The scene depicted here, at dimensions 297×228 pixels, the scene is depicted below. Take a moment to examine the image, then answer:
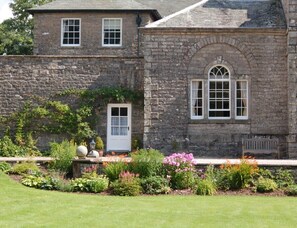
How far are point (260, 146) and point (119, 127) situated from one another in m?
6.32

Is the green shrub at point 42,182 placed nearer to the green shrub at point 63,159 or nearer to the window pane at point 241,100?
the green shrub at point 63,159

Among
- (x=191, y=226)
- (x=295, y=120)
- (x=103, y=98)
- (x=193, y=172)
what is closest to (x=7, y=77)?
(x=103, y=98)

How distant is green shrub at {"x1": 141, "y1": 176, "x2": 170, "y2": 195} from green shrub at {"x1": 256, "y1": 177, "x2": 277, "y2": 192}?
2.66 meters

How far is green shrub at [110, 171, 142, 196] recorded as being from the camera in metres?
13.2

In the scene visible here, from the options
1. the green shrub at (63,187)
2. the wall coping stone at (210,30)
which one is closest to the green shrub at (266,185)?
the green shrub at (63,187)

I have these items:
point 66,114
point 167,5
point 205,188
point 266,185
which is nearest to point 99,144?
point 66,114

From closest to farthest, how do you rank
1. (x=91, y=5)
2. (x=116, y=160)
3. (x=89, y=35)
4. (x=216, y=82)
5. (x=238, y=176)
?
(x=238, y=176) → (x=116, y=160) → (x=216, y=82) → (x=89, y=35) → (x=91, y=5)

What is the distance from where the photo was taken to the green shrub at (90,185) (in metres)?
13.6

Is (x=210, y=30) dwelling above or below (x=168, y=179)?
above

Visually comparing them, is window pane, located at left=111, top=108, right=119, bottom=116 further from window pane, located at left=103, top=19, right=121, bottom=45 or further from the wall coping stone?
window pane, located at left=103, top=19, right=121, bottom=45

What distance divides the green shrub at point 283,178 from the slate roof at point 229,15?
821 centimetres

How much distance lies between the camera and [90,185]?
1369 centimetres

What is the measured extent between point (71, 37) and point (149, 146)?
10160 millimetres

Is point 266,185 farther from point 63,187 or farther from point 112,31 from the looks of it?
point 112,31
